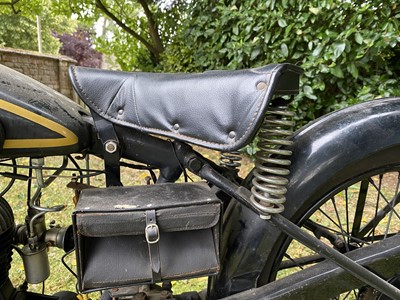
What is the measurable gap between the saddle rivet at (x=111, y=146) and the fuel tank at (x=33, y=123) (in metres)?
0.08

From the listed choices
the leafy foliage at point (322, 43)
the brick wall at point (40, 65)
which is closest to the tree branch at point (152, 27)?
the brick wall at point (40, 65)

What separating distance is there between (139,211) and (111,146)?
21 cm

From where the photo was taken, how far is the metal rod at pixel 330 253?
0.77 m

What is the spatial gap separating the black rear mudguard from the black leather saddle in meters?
0.23

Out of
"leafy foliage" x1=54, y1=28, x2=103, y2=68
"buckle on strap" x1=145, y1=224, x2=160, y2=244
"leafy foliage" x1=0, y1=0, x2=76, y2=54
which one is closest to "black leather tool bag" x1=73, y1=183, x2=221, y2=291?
"buckle on strap" x1=145, y1=224, x2=160, y2=244

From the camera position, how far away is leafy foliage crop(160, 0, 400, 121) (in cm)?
229

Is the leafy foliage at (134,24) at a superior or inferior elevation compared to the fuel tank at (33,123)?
superior

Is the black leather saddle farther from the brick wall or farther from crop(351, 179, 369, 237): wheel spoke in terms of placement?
the brick wall

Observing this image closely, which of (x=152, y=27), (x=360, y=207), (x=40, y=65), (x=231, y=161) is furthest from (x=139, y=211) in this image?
(x=40, y=65)

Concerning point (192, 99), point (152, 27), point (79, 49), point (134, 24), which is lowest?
point (192, 99)

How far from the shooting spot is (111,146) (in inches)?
34.3

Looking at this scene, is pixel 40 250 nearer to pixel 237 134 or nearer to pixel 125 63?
pixel 237 134

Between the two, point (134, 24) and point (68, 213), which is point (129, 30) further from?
point (68, 213)

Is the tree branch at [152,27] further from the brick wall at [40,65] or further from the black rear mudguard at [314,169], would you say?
the black rear mudguard at [314,169]
